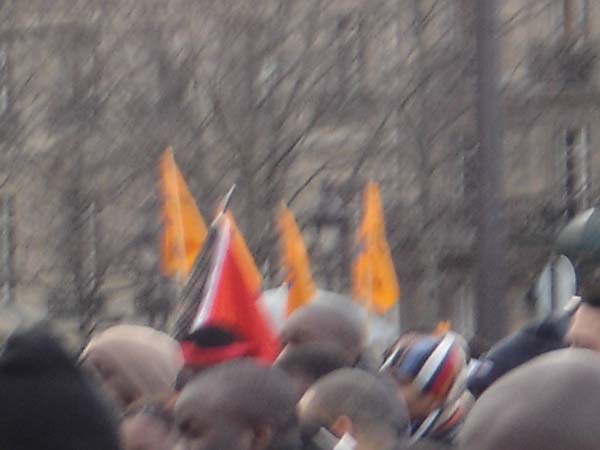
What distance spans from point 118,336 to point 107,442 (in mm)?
2599

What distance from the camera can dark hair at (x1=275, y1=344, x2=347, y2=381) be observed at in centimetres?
579

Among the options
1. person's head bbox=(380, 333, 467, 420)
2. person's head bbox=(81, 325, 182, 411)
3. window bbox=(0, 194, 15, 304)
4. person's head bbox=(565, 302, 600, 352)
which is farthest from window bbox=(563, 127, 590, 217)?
person's head bbox=(565, 302, 600, 352)

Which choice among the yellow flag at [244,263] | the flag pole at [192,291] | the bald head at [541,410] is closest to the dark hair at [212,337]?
Result: the flag pole at [192,291]

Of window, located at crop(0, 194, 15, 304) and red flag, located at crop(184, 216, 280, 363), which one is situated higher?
red flag, located at crop(184, 216, 280, 363)

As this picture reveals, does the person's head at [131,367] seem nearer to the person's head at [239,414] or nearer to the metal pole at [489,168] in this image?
the person's head at [239,414]

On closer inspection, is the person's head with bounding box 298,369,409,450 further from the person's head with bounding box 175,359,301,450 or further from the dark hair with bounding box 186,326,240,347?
the dark hair with bounding box 186,326,240,347

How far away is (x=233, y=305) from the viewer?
6352mm

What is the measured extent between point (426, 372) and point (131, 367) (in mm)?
967

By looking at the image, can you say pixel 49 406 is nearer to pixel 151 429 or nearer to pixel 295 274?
pixel 151 429

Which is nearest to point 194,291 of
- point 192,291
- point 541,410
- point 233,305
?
point 192,291

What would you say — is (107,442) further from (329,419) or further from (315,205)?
(315,205)

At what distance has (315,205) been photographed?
19.9 metres

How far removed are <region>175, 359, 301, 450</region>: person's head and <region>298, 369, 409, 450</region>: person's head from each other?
43cm

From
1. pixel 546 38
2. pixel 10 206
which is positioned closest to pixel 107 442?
pixel 546 38
